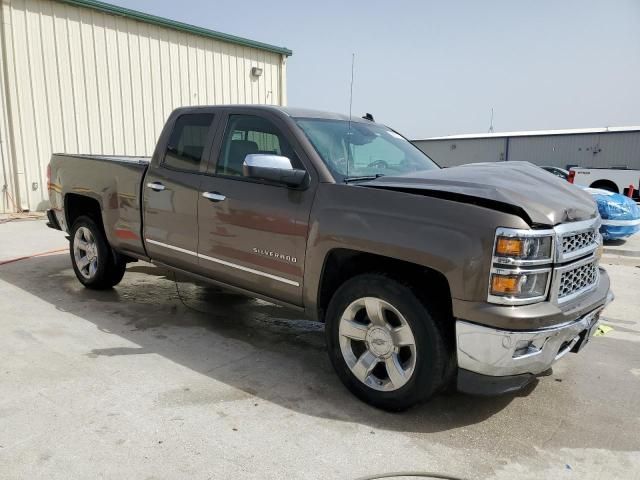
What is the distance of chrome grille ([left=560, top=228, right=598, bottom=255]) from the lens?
9.15 ft

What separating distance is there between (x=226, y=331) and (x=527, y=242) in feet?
9.00

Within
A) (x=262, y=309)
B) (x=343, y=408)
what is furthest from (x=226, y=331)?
(x=343, y=408)

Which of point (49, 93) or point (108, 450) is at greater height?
point (49, 93)

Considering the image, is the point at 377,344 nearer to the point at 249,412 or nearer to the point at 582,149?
the point at 249,412

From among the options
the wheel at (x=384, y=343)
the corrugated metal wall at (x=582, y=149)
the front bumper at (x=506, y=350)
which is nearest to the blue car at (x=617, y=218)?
the front bumper at (x=506, y=350)

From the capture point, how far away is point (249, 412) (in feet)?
10.1

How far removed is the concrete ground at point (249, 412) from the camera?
259 cm

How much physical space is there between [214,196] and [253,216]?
460 millimetres

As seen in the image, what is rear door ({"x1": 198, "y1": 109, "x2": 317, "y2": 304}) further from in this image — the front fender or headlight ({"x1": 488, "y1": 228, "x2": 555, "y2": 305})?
headlight ({"x1": 488, "y1": 228, "x2": 555, "y2": 305})

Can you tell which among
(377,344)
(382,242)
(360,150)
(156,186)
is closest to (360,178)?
(360,150)

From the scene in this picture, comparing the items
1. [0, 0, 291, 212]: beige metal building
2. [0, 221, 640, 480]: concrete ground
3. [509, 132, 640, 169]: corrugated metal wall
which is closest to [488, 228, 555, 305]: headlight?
[0, 221, 640, 480]: concrete ground

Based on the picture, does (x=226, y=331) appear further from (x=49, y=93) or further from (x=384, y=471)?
(x=49, y=93)

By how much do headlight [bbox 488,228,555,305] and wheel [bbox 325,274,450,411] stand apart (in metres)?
0.43

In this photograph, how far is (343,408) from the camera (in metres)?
3.17
